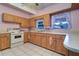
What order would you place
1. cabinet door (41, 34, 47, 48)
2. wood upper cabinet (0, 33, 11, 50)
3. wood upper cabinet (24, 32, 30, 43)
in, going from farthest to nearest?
wood upper cabinet (24, 32, 30, 43) < cabinet door (41, 34, 47, 48) < wood upper cabinet (0, 33, 11, 50)

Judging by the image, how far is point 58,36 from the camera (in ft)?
8.12

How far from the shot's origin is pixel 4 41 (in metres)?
2.91

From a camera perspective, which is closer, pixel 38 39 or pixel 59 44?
pixel 59 44

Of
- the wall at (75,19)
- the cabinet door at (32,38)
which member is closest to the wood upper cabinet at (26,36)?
the cabinet door at (32,38)

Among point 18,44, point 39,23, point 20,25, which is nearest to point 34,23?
point 39,23

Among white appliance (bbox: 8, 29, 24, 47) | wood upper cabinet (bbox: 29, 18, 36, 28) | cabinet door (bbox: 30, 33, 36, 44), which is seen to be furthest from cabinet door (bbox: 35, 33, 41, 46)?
wood upper cabinet (bbox: 29, 18, 36, 28)

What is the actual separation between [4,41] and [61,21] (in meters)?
2.48

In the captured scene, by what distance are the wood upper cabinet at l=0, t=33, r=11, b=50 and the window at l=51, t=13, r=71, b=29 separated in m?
2.06

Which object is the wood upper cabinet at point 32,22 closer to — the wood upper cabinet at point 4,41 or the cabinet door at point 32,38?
the cabinet door at point 32,38

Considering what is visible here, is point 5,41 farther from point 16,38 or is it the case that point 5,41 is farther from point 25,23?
point 25,23

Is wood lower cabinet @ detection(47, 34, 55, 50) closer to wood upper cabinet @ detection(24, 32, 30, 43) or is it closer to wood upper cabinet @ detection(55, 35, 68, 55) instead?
wood upper cabinet @ detection(55, 35, 68, 55)

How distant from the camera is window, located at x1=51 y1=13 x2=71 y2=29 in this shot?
9.76 ft

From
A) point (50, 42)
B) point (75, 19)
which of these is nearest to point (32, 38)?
point (50, 42)

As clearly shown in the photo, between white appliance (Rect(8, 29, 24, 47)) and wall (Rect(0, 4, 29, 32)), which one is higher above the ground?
wall (Rect(0, 4, 29, 32))
